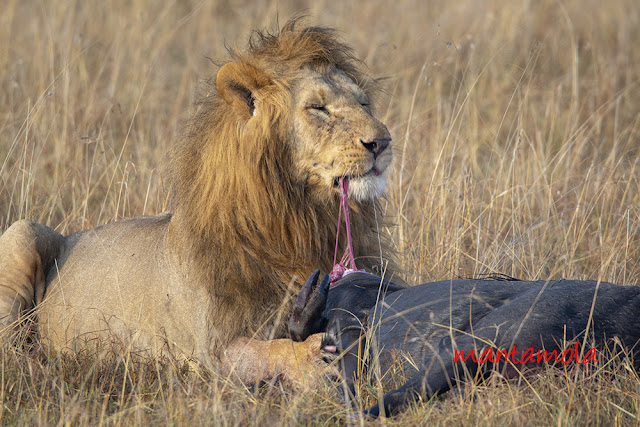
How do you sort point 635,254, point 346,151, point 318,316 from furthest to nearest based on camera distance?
point 635,254
point 346,151
point 318,316

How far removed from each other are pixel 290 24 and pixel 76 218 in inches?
94.6

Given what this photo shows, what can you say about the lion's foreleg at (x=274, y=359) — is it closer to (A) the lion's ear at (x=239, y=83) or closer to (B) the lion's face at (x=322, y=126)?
(B) the lion's face at (x=322, y=126)

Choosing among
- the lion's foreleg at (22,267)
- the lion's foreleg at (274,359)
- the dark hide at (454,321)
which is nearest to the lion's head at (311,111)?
the dark hide at (454,321)

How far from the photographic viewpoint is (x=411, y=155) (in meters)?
6.45

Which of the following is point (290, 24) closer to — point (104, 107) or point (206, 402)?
point (206, 402)

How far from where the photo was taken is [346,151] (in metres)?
3.48

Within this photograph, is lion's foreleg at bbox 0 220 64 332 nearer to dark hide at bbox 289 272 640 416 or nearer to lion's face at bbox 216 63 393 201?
lion's face at bbox 216 63 393 201

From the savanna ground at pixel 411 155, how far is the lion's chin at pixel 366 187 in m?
0.87

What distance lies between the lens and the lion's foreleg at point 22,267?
13.4ft

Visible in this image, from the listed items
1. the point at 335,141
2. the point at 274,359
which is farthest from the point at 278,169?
the point at 274,359

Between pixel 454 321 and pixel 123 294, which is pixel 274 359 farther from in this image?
pixel 123 294

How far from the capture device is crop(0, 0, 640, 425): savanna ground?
289cm

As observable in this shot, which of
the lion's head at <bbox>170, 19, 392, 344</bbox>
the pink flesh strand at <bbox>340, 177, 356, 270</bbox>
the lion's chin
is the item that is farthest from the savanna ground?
the lion's chin

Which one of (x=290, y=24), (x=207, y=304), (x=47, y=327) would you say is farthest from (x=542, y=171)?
(x=47, y=327)
